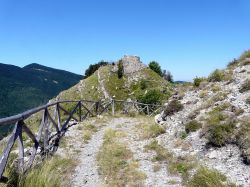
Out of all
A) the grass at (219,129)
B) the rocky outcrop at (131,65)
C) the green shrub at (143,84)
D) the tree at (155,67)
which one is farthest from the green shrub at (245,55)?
the tree at (155,67)

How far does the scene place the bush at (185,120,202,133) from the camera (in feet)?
43.5

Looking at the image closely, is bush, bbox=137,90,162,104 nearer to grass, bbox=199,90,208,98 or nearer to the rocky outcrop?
the rocky outcrop

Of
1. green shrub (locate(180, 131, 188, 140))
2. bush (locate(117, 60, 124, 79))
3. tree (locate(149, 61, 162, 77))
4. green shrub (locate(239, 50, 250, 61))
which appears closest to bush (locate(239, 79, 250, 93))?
green shrub (locate(180, 131, 188, 140))

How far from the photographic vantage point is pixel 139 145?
45.4 feet

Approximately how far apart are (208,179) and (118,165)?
3630mm

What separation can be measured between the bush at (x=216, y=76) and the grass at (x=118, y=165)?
838cm

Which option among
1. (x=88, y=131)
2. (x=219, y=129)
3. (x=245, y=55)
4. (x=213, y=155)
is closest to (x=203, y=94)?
(x=245, y=55)

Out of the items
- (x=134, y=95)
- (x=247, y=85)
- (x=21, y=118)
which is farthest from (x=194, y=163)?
(x=134, y=95)

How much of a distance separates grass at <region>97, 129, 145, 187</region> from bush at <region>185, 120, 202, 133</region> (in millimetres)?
2889

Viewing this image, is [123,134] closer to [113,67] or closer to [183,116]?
[183,116]

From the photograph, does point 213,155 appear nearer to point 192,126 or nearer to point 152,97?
point 192,126

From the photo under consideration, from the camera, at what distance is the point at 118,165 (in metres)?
10.7

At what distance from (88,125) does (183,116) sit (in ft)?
22.4

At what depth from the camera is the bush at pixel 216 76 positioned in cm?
1928
